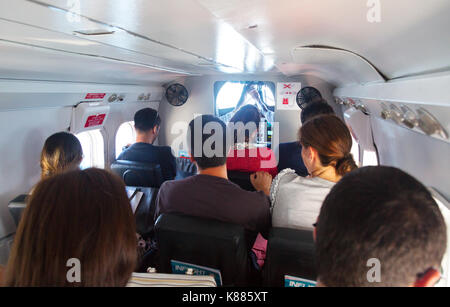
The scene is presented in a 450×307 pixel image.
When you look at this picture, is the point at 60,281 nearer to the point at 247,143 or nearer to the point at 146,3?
the point at 146,3

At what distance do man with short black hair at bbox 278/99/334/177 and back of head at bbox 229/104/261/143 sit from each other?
471 mm

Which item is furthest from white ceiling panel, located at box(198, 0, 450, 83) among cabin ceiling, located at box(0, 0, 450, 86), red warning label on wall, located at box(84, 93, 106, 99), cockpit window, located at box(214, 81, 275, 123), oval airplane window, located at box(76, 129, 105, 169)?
cockpit window, located at box(214, 81, 275, 123)

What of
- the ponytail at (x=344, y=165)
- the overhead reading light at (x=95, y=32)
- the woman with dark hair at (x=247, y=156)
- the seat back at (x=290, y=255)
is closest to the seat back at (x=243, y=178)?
the woman with dark hair at (x=247, y=156)

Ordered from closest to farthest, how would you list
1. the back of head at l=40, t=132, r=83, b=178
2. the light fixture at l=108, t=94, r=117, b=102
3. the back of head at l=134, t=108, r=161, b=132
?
the back of head at l=40, t=132, r=83, b=178, the back of head at l=134, t=108, r=161, b=132, the light fixture at l=108, t=94, r=117, b=102

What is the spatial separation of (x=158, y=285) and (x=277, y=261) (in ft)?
2.38

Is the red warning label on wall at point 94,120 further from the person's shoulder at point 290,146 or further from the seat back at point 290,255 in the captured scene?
the seat back at point 290,255

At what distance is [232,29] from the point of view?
1603mm

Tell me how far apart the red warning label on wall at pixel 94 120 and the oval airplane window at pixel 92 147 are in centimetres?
51

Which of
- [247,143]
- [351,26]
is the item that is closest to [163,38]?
[351,26]

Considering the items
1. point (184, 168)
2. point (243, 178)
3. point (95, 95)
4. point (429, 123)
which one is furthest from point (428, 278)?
point (184, 168)

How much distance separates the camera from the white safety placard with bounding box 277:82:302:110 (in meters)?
5.82

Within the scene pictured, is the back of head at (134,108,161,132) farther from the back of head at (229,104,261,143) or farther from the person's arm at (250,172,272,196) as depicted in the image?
the person's arm at (250,172,272,196)

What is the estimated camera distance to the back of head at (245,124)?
3.50 m

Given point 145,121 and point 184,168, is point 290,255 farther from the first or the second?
point 184,168
